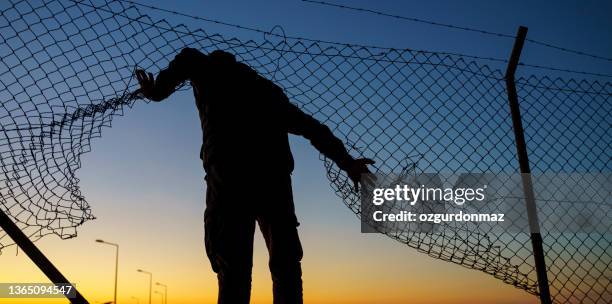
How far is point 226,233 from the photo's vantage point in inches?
102

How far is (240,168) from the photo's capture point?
272 cm

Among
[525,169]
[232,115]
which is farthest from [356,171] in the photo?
[525,169]

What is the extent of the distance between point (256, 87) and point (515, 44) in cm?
246

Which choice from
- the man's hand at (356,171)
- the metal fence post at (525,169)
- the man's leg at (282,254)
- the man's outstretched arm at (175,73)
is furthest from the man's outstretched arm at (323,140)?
the metal fence post at (525,169)

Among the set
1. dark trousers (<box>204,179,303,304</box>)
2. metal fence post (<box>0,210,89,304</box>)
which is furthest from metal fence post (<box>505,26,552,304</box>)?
metal fence post (<box>0,210,89,304</box>)

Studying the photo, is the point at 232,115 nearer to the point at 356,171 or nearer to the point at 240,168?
the point at 240,168

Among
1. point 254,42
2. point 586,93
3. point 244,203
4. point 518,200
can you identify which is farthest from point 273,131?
point 586,93

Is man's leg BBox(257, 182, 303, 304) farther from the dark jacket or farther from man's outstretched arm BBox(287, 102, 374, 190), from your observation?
man's outstretched arm BBox(287, 102, 374, 190)

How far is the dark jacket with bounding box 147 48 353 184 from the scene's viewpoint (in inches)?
108

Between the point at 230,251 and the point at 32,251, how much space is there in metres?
1.05

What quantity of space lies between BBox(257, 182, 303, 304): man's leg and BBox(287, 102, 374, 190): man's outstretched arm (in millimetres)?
508

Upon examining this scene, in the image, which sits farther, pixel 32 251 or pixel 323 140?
pixel 323 140

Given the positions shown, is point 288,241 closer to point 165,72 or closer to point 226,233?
point 226,233

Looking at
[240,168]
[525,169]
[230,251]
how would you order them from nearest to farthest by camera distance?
[230,251]
[240,168]
[525,169]
